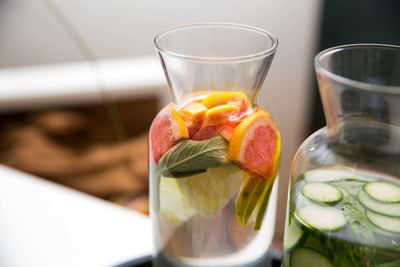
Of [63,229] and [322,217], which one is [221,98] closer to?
[322,217]

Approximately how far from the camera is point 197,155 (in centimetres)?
42

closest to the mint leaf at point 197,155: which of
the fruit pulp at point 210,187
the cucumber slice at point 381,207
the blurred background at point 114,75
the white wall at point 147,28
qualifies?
the fruit pulp at point 210,187

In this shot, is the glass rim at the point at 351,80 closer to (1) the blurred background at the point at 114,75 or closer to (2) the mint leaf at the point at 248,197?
(2) the mint leaf at the point at 248,197

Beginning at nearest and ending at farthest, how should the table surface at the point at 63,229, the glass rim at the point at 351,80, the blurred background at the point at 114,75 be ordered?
the glass rim at the point at 351,80, the table surface at the point at 63,229, the blurred background at the point at 114,75

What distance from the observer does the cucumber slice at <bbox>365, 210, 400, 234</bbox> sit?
1.23 ft

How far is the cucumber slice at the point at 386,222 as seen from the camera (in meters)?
0.37

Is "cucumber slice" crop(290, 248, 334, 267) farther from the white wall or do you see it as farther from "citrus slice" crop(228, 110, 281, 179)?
the white wall

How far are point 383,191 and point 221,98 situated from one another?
0.47ft

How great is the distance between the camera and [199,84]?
0.46 meters

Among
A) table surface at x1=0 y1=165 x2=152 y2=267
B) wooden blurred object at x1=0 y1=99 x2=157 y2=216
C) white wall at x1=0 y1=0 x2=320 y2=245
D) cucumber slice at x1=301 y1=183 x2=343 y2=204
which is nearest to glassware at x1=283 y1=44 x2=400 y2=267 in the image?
cucumber slice at x1=301 y1=183 x2=343 y2=204

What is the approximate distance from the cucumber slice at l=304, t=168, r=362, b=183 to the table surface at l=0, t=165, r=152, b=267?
0.80ft

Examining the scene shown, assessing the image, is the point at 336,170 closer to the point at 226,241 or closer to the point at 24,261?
the point at 226,241

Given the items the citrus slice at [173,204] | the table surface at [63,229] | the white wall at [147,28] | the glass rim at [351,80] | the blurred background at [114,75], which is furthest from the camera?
the white wall at [147,28]

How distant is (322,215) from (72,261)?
0.32m
